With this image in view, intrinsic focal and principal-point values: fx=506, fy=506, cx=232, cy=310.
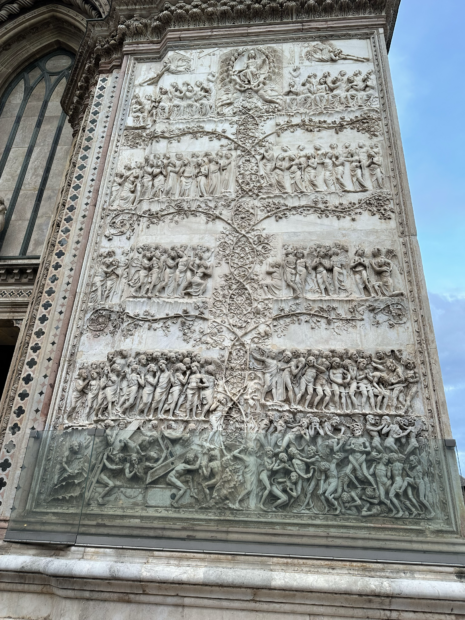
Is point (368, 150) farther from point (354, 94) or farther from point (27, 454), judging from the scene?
point (27, 454)

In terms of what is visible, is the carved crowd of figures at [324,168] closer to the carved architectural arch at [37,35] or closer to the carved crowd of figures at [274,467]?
the carved crowd of figures at [274,467]

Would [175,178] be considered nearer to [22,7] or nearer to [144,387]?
[144,387]

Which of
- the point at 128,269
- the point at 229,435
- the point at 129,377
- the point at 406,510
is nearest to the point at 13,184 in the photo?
the point at 128,269

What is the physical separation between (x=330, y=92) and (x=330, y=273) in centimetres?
368

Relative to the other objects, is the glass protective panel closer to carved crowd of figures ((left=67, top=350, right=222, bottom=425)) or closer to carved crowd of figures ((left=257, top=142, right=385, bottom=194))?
carved crowd of figures ((left=67, top=350, right=222, bottom=425))

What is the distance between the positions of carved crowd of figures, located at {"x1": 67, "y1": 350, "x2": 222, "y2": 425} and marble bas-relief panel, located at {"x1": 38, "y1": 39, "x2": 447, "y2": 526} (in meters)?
0.02

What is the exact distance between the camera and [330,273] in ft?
23.6

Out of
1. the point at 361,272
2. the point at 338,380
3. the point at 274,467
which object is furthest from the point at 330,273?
the point at 274,467

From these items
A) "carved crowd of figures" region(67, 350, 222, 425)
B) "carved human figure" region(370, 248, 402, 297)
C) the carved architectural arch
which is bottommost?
"carved crowd of figures" region(67, 350, 222, 425)

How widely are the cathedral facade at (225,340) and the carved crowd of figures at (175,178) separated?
0.04 meters

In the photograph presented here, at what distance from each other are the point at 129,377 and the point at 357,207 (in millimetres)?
4170

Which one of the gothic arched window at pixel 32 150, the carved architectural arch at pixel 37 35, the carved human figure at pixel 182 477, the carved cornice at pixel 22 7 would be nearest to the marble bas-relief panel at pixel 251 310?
the carved human figure at pixel 182 477

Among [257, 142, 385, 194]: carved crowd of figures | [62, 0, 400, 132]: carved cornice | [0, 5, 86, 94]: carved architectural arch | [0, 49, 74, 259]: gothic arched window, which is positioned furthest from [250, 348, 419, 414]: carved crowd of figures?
[0, 5, 86, 94]: carved architectural arch

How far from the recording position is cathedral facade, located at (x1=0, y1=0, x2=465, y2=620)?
5.16m
